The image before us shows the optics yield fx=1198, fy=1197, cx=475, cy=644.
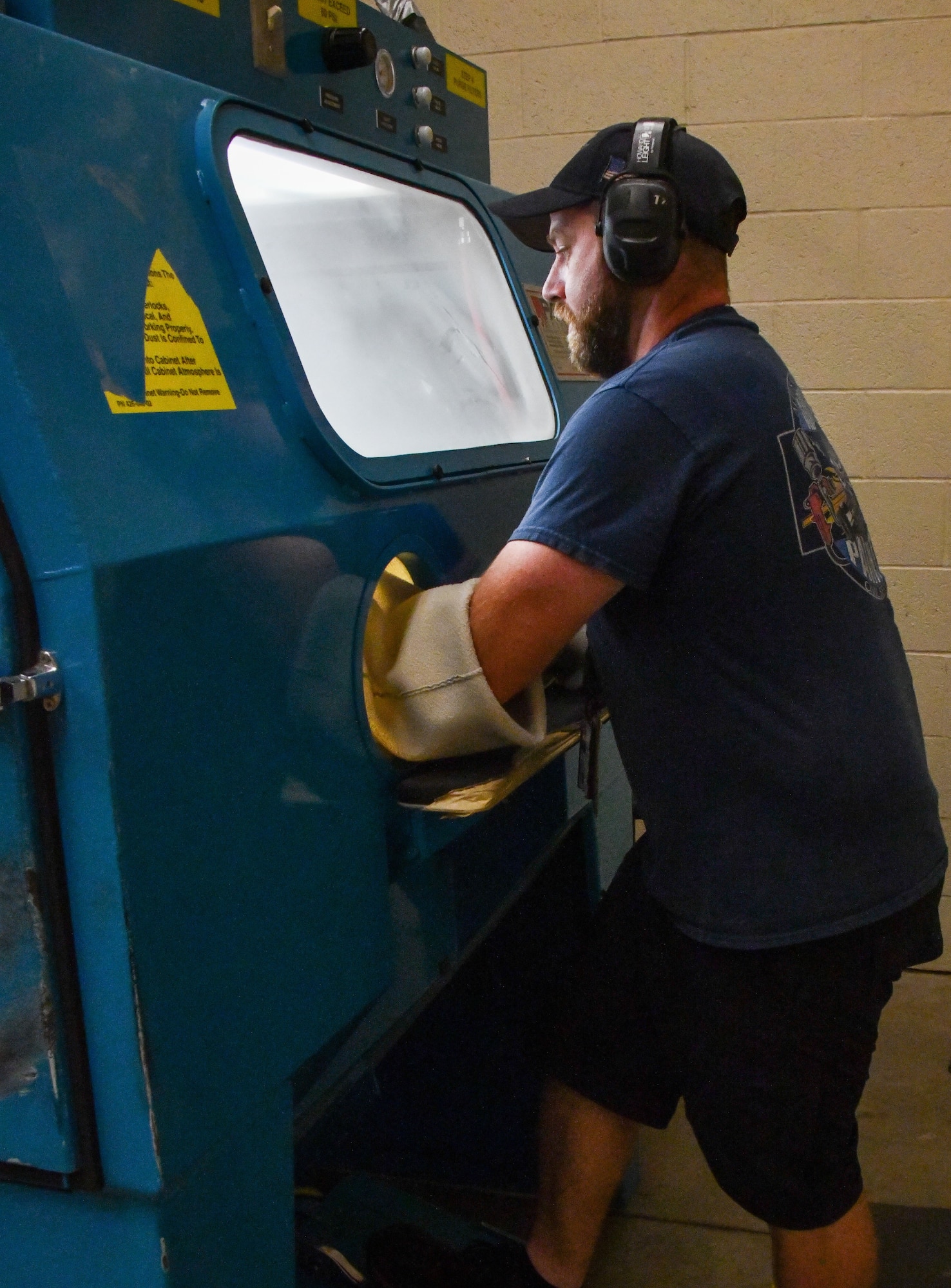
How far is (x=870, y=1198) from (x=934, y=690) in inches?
46.1

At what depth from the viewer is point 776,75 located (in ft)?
8.45

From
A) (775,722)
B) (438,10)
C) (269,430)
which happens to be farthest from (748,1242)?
(438,10)

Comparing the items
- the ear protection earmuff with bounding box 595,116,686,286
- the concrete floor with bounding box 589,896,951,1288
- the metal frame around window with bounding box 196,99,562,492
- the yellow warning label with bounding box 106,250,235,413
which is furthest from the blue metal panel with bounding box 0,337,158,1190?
the concrete floor with bounding box 589,896,951,1288

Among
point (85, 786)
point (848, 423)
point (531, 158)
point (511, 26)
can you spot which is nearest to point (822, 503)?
point (85, 786)

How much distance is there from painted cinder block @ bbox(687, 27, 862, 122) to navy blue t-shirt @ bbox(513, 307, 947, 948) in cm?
154

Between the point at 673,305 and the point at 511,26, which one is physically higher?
the point at 511,26

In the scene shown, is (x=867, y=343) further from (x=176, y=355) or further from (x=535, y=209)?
(x=176, y=355)

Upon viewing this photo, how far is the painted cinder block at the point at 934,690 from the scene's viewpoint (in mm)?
2754

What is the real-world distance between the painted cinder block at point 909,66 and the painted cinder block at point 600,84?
15.9 inches

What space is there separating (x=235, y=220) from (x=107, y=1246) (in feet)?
2.66

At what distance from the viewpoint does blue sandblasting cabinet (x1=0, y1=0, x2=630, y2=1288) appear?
2.60ft

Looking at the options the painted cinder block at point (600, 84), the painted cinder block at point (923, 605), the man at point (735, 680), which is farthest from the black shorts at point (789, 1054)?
the painted cinder block at point (600, 84)

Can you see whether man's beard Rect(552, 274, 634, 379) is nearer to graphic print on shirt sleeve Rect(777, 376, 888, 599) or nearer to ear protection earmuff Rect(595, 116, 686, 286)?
ear protection earmuff Rect(595, 116, 686, 286)

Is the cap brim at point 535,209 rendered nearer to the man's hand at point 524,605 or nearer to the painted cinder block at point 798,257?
the man's hand at point 524,605
